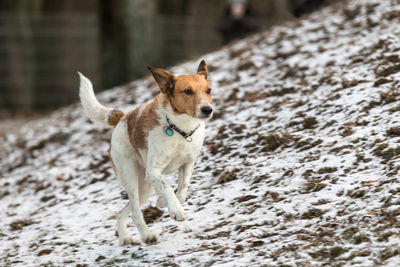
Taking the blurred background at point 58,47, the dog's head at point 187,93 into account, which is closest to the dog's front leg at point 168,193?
the dog's head at point 187,93

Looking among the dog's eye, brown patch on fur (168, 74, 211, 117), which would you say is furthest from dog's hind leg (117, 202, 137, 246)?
the dog's eye

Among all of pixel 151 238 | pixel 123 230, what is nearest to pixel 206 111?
pixel 151 238

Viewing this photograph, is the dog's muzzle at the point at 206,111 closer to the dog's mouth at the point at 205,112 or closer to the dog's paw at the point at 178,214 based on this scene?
the dog's mouth at the point at 205,112

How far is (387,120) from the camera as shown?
5.92 m

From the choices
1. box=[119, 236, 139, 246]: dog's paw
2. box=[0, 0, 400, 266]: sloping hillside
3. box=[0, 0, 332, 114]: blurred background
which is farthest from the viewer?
box=[0, 0, 332, 114]: blurred background

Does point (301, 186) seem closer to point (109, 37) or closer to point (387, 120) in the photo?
point (387, 120)

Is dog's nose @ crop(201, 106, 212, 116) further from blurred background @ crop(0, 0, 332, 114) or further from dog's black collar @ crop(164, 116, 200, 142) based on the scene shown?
blurred background @ crop(0, 0, 332, 114)

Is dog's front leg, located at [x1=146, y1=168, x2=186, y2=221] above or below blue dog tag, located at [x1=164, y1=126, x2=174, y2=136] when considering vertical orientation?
below

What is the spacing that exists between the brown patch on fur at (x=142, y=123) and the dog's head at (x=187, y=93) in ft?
0.65

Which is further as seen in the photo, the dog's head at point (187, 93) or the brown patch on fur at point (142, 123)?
the brown patch on fur at point (142, 123)

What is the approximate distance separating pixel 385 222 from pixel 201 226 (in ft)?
5.54

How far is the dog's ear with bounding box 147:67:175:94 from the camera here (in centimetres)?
496

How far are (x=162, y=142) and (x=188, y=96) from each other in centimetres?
44

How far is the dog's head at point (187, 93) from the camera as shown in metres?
4.73
